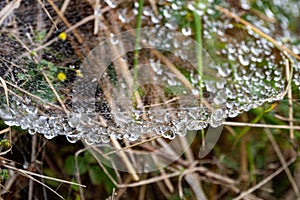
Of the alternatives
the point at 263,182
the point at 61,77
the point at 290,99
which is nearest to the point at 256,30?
the point at 290,99

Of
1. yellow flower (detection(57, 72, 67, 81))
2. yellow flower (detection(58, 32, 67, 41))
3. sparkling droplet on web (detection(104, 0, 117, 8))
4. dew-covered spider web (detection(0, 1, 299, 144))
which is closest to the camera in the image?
dew-covered spider web (detection(0, 1, 299, 144))

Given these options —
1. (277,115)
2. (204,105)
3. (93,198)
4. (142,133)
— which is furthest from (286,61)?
(93,198)

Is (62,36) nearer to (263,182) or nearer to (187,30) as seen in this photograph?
(187,30)

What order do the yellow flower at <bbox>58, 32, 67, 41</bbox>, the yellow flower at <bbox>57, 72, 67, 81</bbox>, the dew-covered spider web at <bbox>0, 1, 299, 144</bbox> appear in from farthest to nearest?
the yellow flower at <bbox>58, 32, 67, 41</bbox> → the yellow flower at <bbox>57, 72, 67, 81</bbox> → the dew-covered spider web at <bbox>0, 1, 299, 144</bbox>

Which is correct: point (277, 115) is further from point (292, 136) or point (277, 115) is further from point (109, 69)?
point (109, 69)

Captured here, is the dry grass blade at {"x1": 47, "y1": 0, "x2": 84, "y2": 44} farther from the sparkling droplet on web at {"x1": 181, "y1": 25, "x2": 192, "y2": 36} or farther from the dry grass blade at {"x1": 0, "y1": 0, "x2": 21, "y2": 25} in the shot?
the sparkling droplet on web at {"x1": 181, "y1": 25, "x2": 192, "y2": 36}

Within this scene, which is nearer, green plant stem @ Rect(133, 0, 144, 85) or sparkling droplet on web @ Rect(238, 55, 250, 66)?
green plant stem @ Rect(133, 0, 144, 85)

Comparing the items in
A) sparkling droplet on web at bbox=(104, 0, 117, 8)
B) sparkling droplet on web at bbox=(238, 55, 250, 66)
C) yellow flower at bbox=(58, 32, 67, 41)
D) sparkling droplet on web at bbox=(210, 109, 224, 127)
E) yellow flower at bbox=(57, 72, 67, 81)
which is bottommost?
sparkling droplet on web at bbox=(210, 109, 224, 127)

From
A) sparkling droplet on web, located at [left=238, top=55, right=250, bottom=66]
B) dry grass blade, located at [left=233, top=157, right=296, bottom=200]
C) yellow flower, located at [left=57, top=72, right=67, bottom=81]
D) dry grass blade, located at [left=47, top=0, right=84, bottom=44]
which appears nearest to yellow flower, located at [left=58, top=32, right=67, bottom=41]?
dry grass blade, located at [left=47, top=0, right=84, bottom=44]

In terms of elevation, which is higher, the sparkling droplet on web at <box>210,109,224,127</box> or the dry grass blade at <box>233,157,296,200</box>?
the sparkling droplet on web at <box>210,109,224,127</box>

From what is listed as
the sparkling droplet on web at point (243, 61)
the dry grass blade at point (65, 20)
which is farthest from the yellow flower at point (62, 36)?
the sparkling droplet on web at point (243, 61)
